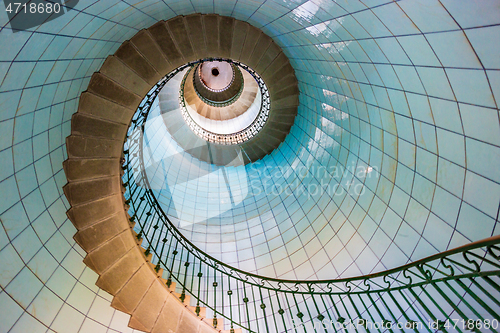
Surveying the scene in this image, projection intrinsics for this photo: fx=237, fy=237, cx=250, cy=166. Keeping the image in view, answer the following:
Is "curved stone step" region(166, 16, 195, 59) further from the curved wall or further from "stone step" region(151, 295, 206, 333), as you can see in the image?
"stone step" region(151, 295, 206, 333)

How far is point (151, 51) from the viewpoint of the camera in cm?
469

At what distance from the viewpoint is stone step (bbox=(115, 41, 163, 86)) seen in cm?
437

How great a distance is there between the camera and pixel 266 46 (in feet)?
18.8

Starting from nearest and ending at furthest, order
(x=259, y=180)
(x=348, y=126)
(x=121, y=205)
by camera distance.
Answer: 1. (x=121, y=205)
2. (x=348, y=126)
3. (x=259, y=180)

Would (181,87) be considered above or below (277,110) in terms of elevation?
above

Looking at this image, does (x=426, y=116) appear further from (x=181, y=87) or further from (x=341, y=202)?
(x=181, y=87)

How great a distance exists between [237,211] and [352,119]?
16.1 feet

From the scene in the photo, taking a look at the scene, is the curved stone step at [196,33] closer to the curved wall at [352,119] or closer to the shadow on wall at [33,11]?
the curved wall at [352,119]

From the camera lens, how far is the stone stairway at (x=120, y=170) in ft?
13.7

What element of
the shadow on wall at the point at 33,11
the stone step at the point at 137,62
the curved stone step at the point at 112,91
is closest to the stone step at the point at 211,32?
the stone step at the point at 137,62

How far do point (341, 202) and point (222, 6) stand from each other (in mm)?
4982

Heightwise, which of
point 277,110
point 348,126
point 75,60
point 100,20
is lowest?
point 75,60

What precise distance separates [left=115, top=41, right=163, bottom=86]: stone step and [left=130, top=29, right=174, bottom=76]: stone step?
0.22ft

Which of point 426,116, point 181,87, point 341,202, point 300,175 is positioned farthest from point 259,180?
point 426,116
